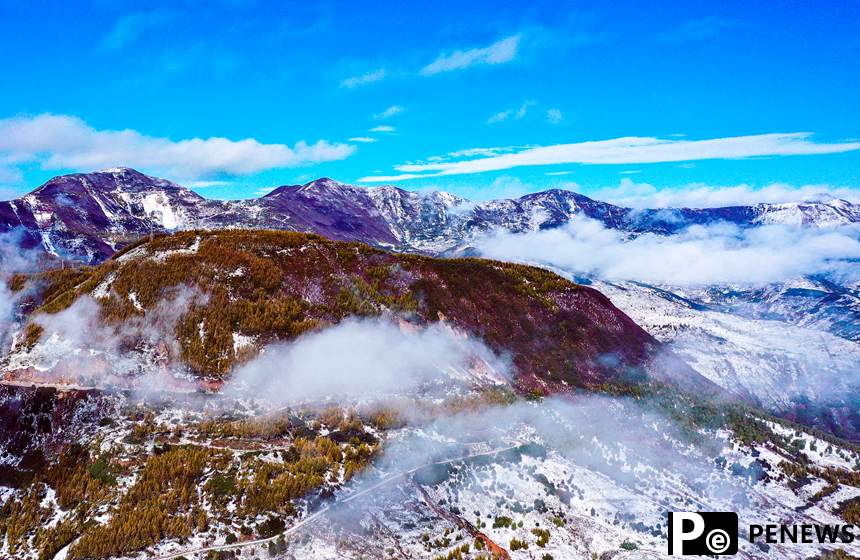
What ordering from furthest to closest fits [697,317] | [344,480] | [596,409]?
[697,317], [596,409], [344,480]

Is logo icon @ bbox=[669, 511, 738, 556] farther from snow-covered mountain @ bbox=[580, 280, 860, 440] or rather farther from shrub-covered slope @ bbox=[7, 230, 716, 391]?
snow-covered mountain @ bbox=[580, 280, 860, 440]

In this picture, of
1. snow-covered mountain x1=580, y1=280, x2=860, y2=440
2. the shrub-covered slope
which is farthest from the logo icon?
snow-covered mountain x1=580, y1=280, x2=860, y2=440

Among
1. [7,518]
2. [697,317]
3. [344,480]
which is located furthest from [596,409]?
[697,317]

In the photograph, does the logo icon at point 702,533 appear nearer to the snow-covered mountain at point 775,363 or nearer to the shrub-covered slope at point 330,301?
the shrub-covered slope at point 330,301

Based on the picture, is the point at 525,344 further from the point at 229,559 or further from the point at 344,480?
the point at 229,559

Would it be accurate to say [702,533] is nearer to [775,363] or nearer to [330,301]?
[330,301]
